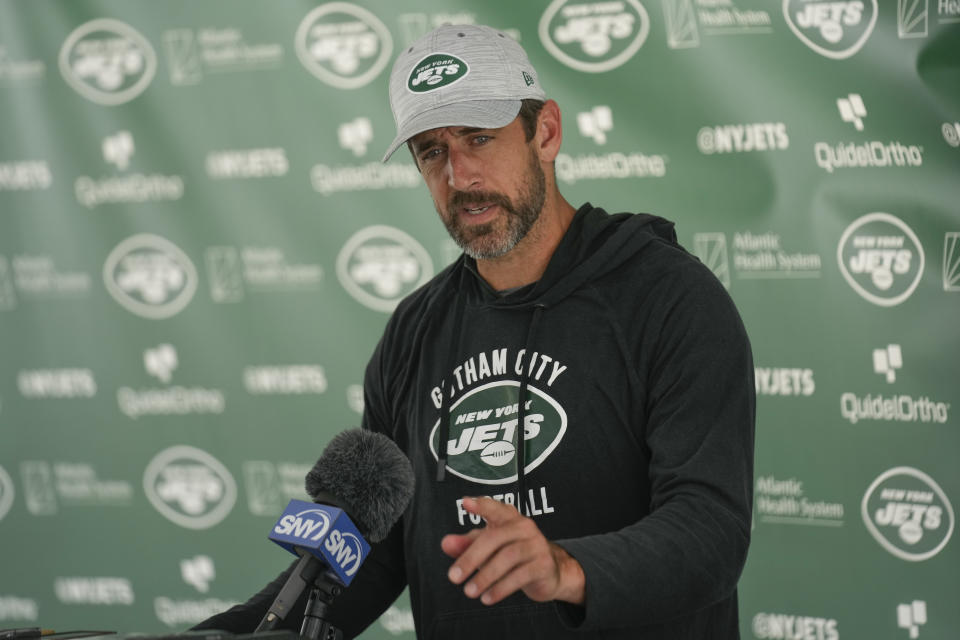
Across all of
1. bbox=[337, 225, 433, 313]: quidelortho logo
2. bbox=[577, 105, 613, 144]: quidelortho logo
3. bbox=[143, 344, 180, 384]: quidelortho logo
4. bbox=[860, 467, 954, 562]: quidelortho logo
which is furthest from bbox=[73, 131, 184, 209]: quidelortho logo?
bbox=[860, 467, 954, 562]: quidelortho logo

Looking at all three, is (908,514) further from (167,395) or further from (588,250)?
(167,395)

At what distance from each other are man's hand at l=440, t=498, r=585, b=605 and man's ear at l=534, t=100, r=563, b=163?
2.13ft

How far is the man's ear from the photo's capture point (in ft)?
4.68

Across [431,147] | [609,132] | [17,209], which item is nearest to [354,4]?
[609,132]

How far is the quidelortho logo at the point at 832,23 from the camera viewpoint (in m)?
2.16

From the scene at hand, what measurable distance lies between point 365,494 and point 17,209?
7.37 feet

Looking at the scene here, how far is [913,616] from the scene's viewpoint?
7.25 ft

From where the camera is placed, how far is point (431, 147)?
54.0 inches

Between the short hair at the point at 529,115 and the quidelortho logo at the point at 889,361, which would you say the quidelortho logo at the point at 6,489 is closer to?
the short hair at the point at 529,115

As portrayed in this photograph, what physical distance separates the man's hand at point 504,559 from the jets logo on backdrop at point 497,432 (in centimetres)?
36

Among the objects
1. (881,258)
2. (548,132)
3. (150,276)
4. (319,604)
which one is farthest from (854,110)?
(150,276)

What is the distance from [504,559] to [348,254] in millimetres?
1819

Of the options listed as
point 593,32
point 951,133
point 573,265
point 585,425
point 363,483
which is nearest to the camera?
point 363,483

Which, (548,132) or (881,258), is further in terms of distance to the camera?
(881,258)
